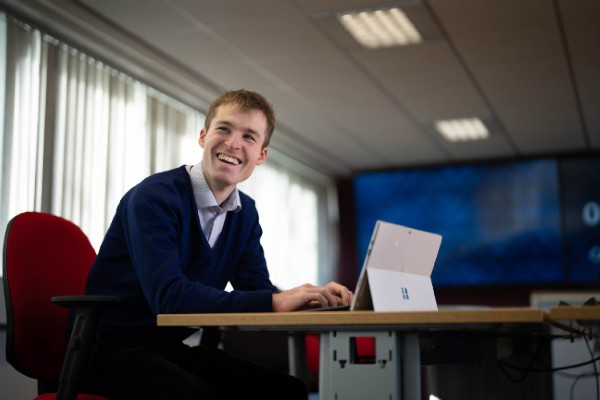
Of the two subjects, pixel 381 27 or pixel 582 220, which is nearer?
pixel 381 27

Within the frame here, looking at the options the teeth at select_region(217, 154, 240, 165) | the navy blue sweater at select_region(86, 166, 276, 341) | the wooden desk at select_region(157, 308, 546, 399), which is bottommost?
the wooden desk at select_region(157, 308, 546, 399)

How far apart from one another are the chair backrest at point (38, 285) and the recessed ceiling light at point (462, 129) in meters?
5.01

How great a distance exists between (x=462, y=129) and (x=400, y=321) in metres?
5.84

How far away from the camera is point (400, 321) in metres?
1.48

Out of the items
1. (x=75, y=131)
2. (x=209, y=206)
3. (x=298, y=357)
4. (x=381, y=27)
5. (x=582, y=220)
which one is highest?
(x=381, y=27)

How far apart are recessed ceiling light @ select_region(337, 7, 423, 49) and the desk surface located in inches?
128

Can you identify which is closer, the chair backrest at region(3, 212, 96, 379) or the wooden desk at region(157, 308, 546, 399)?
the wooden desk at region(157, 308, 546, 399)

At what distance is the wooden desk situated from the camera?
4.77 ft

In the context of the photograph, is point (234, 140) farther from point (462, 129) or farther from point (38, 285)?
point (462, 129)

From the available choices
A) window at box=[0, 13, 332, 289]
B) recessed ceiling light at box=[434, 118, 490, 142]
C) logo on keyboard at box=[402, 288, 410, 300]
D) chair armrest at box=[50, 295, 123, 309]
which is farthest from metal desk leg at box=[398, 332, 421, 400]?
recessed ceiling light at box=[434, 118, 490, 142]

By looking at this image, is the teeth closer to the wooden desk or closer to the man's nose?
the man's nose

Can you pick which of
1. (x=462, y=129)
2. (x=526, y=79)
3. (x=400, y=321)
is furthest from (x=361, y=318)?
(x=462, y=129)

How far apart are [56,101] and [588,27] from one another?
10.3 feet

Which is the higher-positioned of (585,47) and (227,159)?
(585,47)
